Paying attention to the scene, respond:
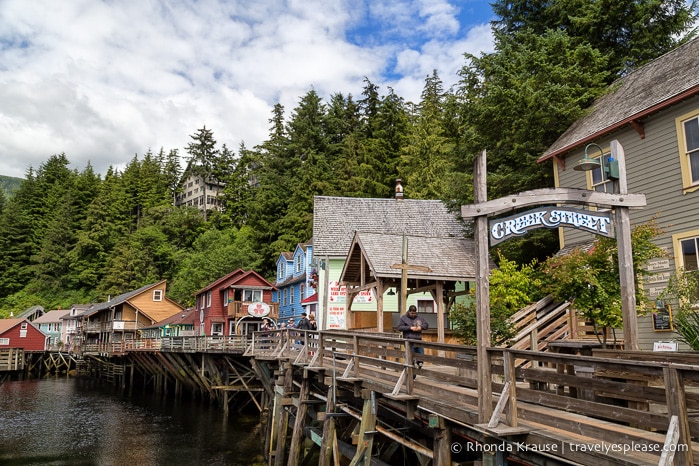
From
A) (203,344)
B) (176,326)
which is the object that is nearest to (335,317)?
(203,344)

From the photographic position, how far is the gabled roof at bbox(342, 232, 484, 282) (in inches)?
706

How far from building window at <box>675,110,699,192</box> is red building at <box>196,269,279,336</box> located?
29.5m

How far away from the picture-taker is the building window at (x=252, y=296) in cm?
4094

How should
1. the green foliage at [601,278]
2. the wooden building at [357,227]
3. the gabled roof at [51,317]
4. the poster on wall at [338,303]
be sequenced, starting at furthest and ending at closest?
the gabled roof at [51,317], the wooden building at [357,227], the poster on wall at [338,303], the green foliage at [601,278]

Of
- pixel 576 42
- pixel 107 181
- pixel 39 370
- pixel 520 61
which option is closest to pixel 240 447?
pixel 520 61

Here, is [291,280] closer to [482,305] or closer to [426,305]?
[426,305]

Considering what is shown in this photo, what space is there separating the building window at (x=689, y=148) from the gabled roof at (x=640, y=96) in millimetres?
548

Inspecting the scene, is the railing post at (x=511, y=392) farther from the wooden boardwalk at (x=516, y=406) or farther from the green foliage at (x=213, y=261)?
the green foliage at (x=213, y=261)

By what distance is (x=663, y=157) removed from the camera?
14047 millimetres

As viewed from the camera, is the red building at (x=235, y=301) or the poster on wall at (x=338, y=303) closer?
the poster on wall at (x=338, y=303)

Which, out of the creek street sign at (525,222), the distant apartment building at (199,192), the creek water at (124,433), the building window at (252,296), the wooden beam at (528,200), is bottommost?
the creek water at (124,433)

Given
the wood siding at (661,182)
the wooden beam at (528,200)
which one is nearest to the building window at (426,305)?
the wood siding at (661,182)

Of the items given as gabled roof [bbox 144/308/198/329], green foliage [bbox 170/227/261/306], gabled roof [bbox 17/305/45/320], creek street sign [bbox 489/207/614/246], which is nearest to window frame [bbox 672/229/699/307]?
creek street sign [bbox 489/207/614/246]

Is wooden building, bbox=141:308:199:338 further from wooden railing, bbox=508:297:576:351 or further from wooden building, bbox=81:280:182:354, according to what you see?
wooden railing, bbox=508:297:576:351
